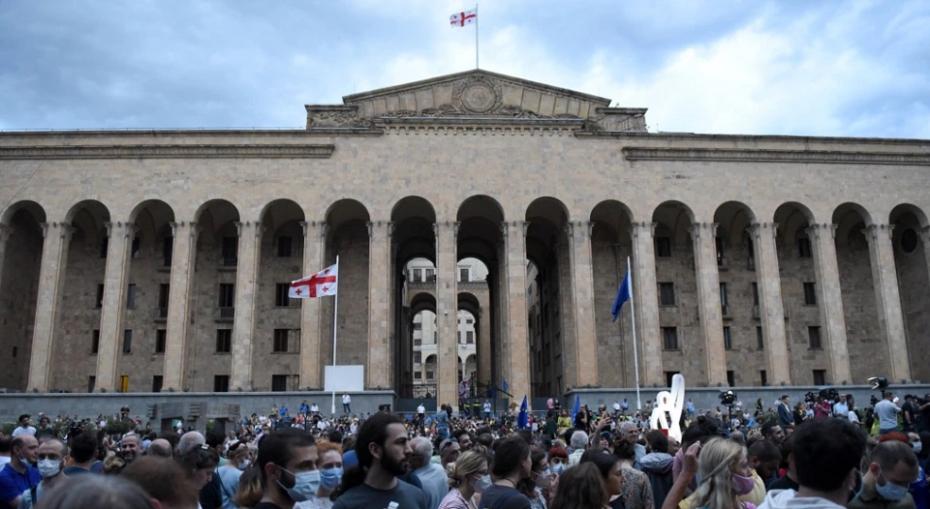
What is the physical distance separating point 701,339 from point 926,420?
2921cm

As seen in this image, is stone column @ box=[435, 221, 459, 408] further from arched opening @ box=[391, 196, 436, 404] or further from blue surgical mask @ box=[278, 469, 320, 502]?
blue surgical mask @ box=[278, 469, 320, 502]

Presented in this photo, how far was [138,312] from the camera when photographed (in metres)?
40.2

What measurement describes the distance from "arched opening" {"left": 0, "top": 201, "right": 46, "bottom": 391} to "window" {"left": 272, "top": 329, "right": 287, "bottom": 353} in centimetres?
1286

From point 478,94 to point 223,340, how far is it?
1906 cm

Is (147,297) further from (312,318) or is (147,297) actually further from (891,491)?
(891,491)

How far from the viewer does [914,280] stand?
42.2 metres

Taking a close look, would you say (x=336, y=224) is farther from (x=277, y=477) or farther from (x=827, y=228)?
(x=277, y=477)

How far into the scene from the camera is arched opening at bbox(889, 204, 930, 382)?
40.7 metres

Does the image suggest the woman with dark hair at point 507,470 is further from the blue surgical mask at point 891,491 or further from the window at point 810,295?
the window at point 810,295

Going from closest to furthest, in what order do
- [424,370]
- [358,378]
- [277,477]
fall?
[277,477] < [358,378] < [424,370]

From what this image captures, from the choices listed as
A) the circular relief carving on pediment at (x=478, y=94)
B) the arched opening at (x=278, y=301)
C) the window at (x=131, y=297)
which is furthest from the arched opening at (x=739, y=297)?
the window at (x=131, y=297)

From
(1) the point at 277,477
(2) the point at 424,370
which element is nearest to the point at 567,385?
(1) the point at 277,477

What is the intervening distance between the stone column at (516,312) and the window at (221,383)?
15.0 metres

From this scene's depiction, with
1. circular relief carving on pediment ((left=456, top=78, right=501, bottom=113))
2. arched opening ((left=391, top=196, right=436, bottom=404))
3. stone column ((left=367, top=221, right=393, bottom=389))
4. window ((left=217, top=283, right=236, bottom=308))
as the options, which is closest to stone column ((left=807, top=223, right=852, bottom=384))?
circular relief carving on pediment ((left=456, top=78, right=501, bottom=113))
